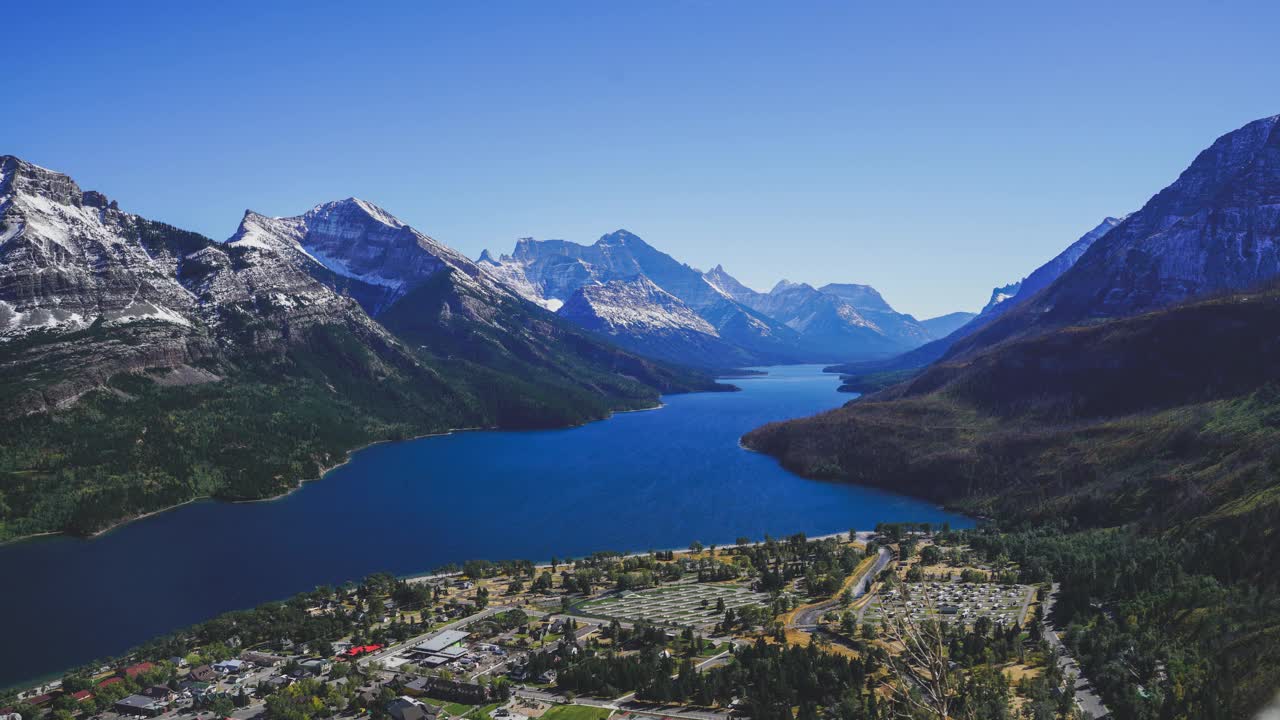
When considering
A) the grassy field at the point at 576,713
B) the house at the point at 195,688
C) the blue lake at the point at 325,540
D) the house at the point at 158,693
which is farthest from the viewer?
the blue lake at the point at 325,540

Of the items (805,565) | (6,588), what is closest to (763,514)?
(805,565)

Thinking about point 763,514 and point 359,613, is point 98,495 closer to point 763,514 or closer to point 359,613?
point 359,613

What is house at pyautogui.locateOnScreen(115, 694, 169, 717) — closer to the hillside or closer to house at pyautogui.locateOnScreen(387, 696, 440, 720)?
house at pyautogui.locateOnScreen(387, 696, 440, 720)

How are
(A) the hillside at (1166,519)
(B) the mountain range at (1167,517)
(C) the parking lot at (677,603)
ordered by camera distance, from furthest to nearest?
(C) the parking lot at (677,603), (A) the hillside at (1166,519), (B) the mountain range at (1167,517)

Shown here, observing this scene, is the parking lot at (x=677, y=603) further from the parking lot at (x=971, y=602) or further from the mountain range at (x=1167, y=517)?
the mountain range at (x=1167, y=517)

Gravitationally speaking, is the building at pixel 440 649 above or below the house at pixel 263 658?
below

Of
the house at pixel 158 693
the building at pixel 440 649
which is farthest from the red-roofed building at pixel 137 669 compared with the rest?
the building at pixel 440 649
